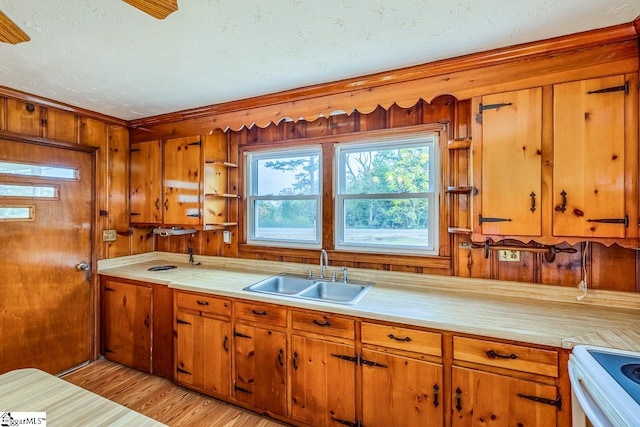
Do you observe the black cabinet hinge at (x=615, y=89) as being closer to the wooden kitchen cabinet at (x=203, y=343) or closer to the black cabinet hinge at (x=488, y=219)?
the black cabinet hinge at (x=488, y=219)

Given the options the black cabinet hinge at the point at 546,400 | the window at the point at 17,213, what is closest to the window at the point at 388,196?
the black cabinet hinge at the point at 546,400

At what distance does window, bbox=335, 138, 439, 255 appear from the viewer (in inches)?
92.7

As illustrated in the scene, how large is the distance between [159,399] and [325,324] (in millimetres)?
1550

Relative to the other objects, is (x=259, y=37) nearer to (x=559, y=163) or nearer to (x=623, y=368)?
(x=559, y=163)

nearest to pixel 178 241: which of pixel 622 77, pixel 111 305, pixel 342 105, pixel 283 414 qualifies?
pixel 111 305

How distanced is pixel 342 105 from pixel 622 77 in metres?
1.56

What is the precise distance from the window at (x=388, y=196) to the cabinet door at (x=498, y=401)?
94 cm

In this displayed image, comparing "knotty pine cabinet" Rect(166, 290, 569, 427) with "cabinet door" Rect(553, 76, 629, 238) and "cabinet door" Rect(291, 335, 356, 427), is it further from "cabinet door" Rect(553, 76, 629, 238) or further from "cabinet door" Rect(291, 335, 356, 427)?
"cabinet door" Rect(553, 76, 629, 238)

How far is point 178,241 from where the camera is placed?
334 cm

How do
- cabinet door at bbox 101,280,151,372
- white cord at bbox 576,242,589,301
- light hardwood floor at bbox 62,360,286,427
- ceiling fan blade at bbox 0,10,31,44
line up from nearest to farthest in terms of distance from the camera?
ceiling fan blade at bbox 0,10,31,44 < white cord at bbox 576,242,589,301 < light hardwood floor at bbox 62,360,286,427 < cabinet door at bbox 101,280,151,372

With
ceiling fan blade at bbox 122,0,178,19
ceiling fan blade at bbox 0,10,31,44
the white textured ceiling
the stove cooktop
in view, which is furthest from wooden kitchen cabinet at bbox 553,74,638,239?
ceiling fan blade at bbox 0,10,31,44

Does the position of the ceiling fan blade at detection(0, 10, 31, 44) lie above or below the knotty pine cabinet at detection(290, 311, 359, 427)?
above

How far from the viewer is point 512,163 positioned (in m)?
1.78

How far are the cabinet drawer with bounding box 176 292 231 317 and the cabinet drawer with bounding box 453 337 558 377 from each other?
1.57 m
